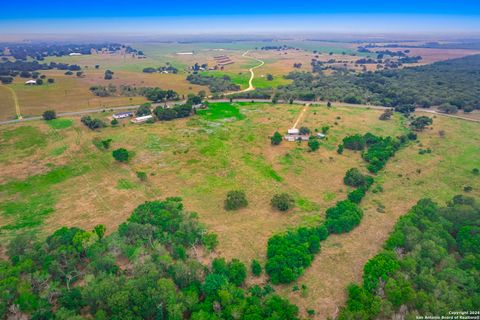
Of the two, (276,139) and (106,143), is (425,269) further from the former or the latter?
(106,143)

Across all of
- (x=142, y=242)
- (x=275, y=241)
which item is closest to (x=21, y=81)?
(x=142, y=242)

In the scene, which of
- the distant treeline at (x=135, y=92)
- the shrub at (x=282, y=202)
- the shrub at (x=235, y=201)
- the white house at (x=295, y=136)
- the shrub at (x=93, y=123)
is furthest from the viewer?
the distant treeline at (x=135, y=92)

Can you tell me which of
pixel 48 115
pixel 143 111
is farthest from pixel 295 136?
pixel 48 115

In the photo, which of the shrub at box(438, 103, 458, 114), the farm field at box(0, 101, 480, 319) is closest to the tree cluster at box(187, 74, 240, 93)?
the farm field at box(0, 101, 480, 319)

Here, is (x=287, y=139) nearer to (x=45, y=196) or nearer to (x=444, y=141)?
(x=444, y=141)

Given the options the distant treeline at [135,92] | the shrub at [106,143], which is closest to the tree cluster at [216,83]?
the distant treeline at [135,92]

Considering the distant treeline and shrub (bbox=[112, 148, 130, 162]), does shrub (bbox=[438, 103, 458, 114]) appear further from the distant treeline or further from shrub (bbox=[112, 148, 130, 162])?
shrub (bbox=[112, 148, 130, 162])

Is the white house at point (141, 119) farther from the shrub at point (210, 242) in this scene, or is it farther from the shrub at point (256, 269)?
the shrub at point (256, 269)
